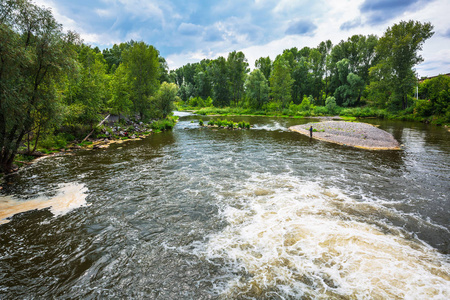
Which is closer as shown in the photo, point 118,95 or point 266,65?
point 118,95

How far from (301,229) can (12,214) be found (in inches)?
602

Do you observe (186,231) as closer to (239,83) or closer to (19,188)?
(19,188)

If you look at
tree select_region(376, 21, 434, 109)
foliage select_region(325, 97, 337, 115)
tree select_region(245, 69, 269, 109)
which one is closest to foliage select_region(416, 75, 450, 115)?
tree select_region(376, 21, 434, 109)

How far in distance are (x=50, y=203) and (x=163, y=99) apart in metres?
40.9

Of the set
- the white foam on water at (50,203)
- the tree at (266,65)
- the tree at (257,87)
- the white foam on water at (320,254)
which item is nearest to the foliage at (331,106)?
the tree at (257,87)

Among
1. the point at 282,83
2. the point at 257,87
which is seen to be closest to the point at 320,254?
the point at 282,83

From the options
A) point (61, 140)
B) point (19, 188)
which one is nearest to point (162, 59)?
point (61, 140)

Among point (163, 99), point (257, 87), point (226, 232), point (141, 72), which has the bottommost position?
point (226, 232)

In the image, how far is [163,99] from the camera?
49.0 metres

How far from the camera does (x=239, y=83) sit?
110 metres

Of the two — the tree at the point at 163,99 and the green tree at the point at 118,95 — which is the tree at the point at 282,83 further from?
the green tree at the point at 118,95

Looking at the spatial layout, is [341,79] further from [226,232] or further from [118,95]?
[226,232]

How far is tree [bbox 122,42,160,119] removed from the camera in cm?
4541

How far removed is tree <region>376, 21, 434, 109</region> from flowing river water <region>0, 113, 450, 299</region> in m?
56.8
